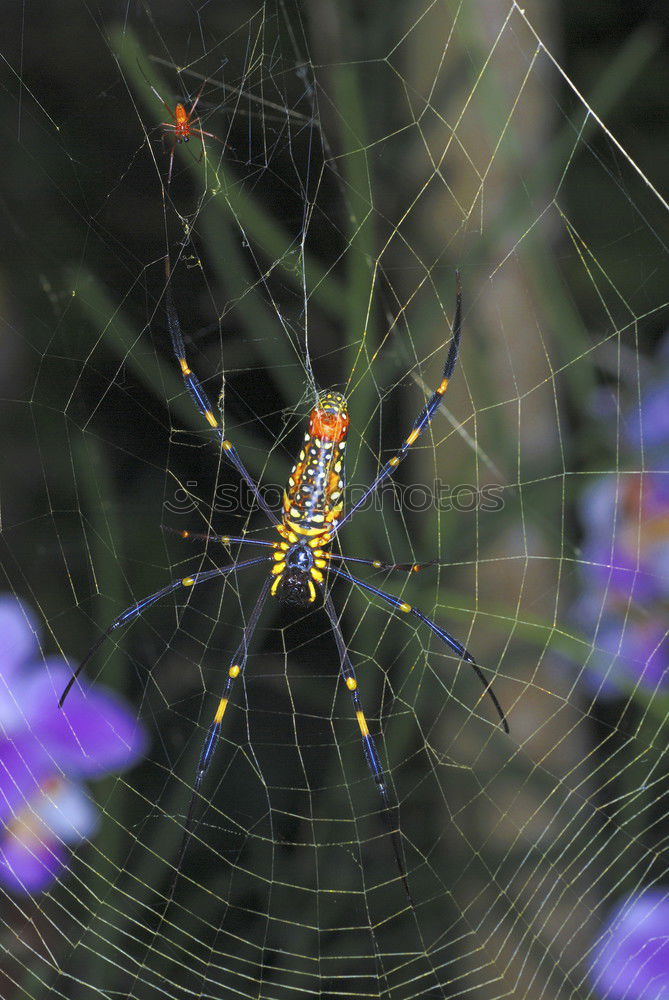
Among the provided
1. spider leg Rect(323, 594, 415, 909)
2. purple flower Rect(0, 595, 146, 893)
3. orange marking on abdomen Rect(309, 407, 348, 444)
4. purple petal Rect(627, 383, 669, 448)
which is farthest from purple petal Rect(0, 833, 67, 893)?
purple petal Rect(627, 383, 669, 448)

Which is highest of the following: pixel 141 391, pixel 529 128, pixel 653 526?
pixel 529 128

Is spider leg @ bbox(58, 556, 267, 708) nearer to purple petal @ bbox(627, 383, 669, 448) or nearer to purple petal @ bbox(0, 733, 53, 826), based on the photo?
purple petal @ bbox(0, 733, 53, 826)

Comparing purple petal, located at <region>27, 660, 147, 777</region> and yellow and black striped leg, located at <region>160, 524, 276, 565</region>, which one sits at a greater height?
yellow and black striped leg, located at <region>160, 524, 276, 565</region>

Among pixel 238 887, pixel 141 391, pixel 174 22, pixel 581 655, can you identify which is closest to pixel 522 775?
pixel 581 655

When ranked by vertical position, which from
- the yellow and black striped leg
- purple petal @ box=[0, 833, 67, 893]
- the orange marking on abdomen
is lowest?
purple petal @ box=[0, 833, 67, 893]

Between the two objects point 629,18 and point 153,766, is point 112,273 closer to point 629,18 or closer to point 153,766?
point 153,766

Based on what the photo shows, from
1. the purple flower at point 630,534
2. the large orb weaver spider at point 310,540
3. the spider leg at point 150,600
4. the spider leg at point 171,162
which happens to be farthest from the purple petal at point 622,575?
the spider leg at point 171,162
